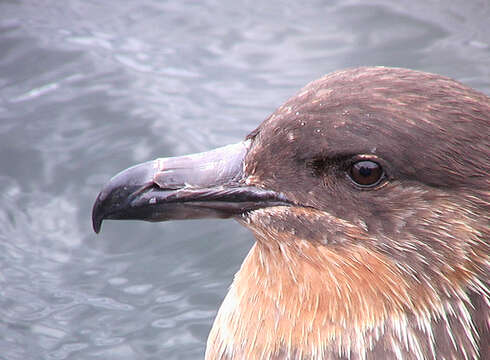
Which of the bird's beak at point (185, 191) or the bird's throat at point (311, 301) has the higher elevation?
the bird's beak at point (185, 191)

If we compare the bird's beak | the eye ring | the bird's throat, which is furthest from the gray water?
the eye ring

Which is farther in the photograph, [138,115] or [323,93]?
[138,115]

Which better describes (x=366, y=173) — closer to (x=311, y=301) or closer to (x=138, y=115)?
(x=311, y=301)

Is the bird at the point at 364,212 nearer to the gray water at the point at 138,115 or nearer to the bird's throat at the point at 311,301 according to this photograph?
the bird's throat at the point at 311,301

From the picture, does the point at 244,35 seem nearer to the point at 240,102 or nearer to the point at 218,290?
the point at 240,102

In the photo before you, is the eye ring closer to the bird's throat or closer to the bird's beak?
the bird's throat

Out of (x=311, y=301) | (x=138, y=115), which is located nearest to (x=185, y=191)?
(x=311, y=301)

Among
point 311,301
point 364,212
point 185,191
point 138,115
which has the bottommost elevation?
point 311,301

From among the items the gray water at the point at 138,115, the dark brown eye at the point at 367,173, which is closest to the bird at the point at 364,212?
the dark brown eye at the point at 367,173

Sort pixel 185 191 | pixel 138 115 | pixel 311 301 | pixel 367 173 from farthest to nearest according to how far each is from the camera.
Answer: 1. pixel 138 115
2. pixel 185 191
3. pixel 311 301
4. pixel 367 173
